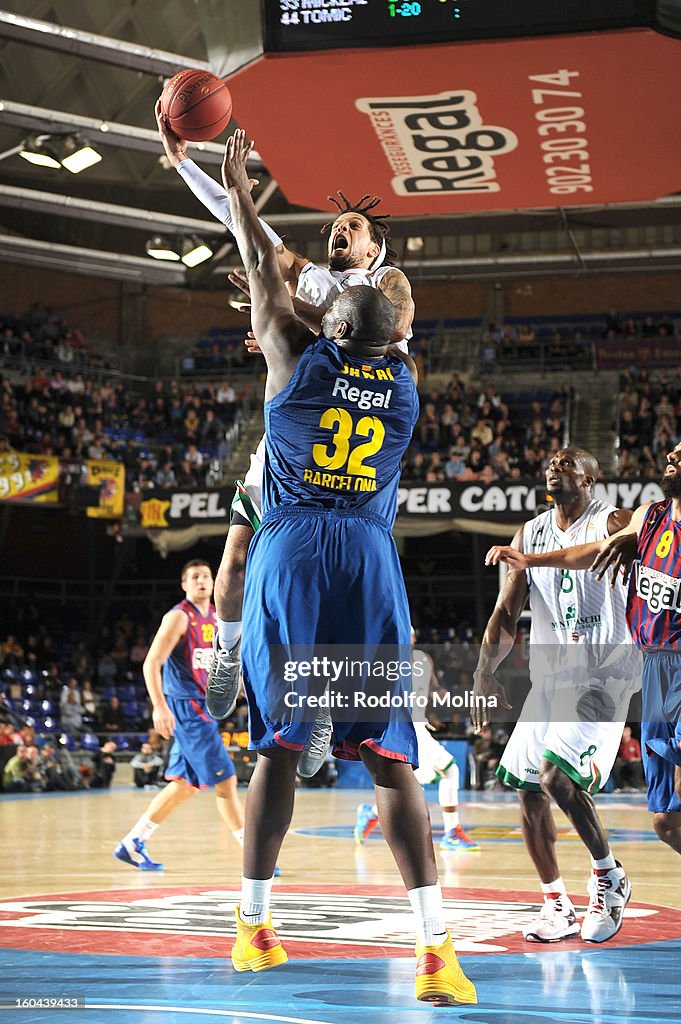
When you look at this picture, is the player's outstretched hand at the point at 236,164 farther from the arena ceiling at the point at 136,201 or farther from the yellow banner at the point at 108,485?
the yellow banner at the point at 108,485

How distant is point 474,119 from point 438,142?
1.96 ft

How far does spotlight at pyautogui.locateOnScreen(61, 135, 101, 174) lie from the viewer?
19656 mm

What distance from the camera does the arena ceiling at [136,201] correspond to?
18.6m

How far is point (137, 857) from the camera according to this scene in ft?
26.3

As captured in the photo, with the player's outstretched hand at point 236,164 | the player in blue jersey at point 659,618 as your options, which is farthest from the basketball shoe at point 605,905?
the player's outstretched hand at point 236,164

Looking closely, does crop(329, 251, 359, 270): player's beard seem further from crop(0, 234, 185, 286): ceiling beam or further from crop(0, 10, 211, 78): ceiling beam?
crop(0, 234, 185, 286): ceiling beam

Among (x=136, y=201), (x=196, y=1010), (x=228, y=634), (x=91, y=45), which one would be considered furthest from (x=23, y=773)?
(x=196, y=1010)

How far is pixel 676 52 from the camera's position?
8.41 metres

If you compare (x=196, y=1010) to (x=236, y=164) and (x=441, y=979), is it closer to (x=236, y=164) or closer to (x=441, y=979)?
(x=441, y=979)

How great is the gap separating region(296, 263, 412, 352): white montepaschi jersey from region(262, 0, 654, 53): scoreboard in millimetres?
3503

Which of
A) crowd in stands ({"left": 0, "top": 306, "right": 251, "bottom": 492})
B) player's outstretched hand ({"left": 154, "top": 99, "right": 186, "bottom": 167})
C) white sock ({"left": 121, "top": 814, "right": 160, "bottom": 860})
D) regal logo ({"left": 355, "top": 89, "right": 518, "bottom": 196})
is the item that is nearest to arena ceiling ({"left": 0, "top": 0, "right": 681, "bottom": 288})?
crowd in stands ({"left": 0, "top": 306, "right": 251, "bottom": 492})

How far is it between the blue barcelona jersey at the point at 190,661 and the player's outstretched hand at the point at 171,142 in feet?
14.8

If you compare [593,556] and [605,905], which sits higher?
[593,556]

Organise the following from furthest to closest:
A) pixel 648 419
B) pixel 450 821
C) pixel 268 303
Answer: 1. pixel 648 419
2. pixel 450 821
3. pixel 268 303
